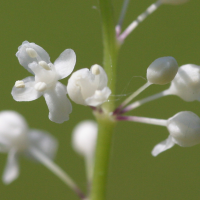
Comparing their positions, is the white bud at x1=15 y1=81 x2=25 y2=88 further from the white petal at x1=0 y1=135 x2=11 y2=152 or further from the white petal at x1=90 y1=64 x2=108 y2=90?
the white petal at x1=0 y1=135 x2=11 y2=152

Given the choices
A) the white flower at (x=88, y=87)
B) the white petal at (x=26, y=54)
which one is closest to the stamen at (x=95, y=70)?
the white flower at (x=88, y=87)

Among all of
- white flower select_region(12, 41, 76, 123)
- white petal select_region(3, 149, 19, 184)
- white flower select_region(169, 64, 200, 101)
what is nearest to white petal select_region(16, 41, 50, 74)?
white flower select_region(12, 41, 76, 123)

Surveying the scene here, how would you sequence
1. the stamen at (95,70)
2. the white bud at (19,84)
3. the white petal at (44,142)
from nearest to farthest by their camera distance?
the stamen at (95,70) < the white bud at (19,84) < the white petal at (44,142)

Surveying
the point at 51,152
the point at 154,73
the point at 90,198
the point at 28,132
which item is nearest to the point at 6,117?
the point at 28,132

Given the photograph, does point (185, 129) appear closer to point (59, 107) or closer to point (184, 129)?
point (184, 129)

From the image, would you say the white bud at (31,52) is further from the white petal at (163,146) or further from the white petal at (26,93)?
the white petal at (163,146)

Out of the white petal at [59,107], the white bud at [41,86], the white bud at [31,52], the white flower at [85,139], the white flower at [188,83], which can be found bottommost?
the white flower at [85,139]

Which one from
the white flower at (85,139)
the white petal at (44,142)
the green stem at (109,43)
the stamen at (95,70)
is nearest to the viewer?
the stamen at (95,70)
